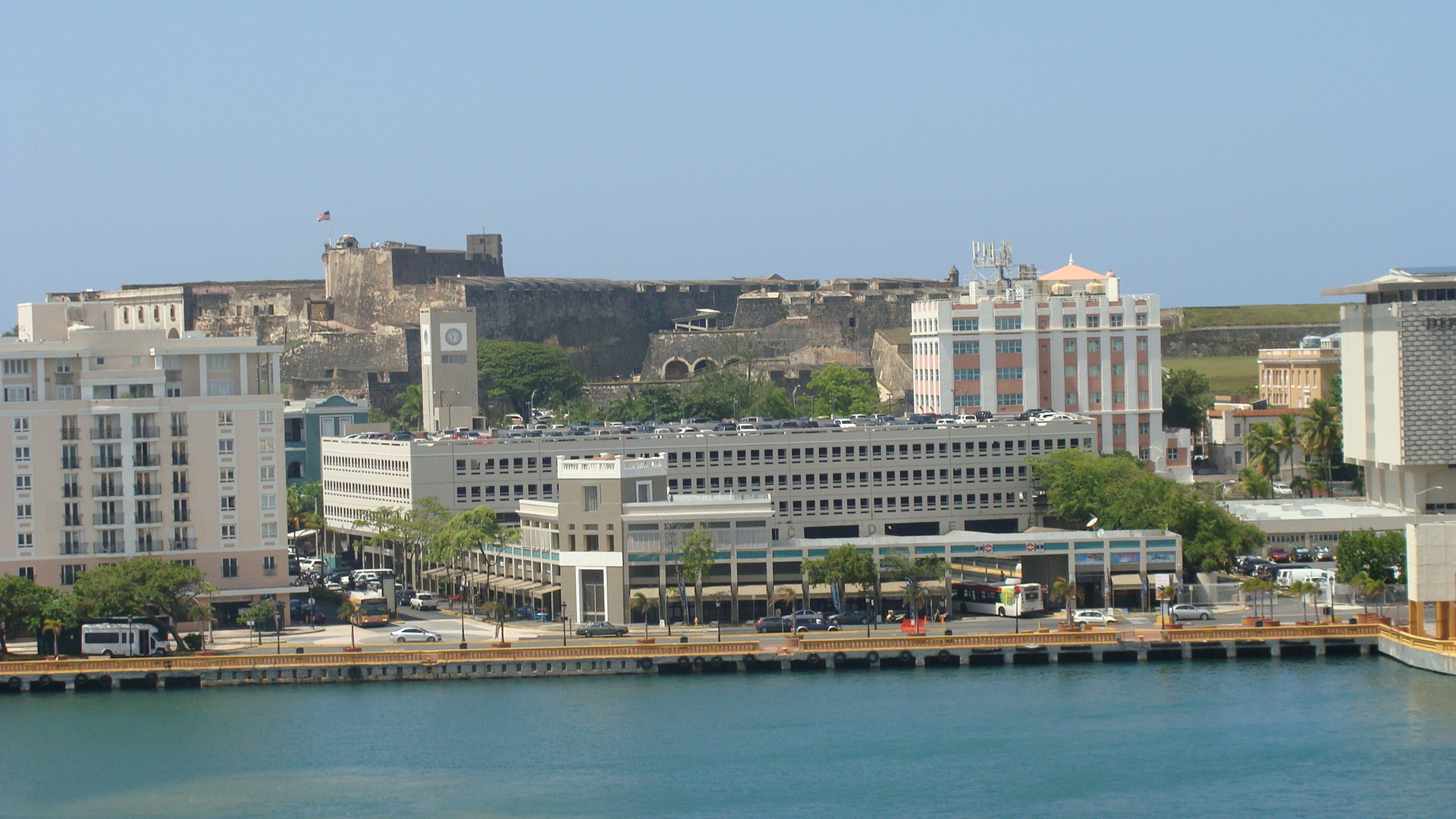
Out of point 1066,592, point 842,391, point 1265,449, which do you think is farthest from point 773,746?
point 842,391

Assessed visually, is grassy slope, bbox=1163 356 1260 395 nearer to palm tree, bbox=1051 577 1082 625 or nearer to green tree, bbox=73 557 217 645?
palm tree, bbox=1051 577 1082 625

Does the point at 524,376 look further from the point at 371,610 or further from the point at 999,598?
the point at 999,598

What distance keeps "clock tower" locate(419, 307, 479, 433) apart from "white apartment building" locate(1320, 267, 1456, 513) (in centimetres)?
3566

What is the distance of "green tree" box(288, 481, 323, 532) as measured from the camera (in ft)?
249

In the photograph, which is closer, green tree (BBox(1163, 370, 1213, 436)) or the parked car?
the parked car

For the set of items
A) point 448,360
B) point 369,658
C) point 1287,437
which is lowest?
point 369,658

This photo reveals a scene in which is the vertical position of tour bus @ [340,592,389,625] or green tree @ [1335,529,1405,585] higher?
green tree @ [1335,529,1405,585]

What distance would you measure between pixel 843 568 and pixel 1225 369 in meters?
74.3

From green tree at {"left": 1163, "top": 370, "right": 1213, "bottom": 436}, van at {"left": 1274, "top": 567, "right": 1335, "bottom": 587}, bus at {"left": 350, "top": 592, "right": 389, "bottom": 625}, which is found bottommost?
bus at {"left": 350, "top": 592, "right": 389, "bottom": 625}

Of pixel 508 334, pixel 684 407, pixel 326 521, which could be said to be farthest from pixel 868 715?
pixel 508 334

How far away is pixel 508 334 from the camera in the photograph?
12025 cm

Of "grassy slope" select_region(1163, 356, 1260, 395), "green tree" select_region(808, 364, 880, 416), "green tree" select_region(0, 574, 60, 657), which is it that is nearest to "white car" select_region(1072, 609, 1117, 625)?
"green tree" select_region(0, 574, 60, 657)

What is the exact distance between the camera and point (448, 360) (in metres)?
91.8

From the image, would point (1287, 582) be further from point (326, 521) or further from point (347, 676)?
point (326, 521)
